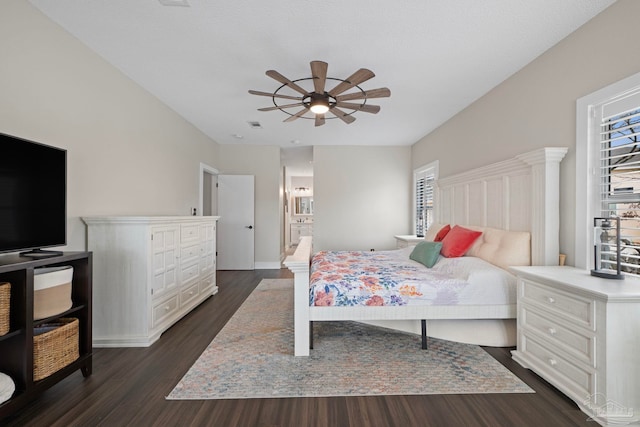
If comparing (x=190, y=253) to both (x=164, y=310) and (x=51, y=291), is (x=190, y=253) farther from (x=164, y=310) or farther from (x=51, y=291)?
(x=51, y=291)

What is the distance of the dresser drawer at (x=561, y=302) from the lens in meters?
1.72

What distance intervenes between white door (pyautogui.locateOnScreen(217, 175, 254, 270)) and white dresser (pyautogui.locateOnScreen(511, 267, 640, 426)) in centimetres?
509

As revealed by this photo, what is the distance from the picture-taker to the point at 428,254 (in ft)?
10.4

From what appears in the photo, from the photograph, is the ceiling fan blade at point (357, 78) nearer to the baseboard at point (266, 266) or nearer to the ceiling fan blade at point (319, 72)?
the ceiling fan blade at point (319, 72)

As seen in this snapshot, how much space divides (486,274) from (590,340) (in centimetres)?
86

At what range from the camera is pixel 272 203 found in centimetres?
629

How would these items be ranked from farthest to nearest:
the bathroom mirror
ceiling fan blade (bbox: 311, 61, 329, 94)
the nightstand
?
the bathroom mirror, the nightstand, ceiling fan blade (bbox: 311, 61, 329, 94)

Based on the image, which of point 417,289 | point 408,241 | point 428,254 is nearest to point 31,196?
point 417,289

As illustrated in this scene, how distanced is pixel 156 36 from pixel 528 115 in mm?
3412

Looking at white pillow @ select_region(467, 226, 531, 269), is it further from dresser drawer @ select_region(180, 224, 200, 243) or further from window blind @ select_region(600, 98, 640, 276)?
dresser drawer @ select_region(180, 224, 200, 243)

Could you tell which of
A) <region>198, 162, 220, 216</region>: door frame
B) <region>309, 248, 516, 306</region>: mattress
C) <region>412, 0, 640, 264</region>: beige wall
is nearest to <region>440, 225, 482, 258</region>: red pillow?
<region>309, 248, 516, 306</region>: mattress

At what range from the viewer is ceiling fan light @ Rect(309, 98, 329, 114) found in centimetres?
280

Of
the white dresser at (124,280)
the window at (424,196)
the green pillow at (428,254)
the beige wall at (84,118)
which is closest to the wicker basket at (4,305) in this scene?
the beige wall at (84,118)

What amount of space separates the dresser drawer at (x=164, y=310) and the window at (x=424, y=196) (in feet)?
13.7
